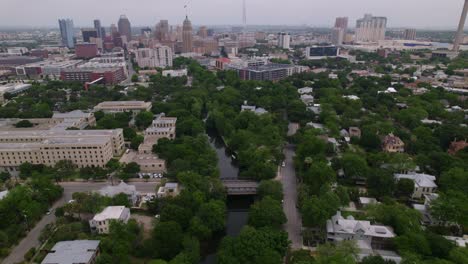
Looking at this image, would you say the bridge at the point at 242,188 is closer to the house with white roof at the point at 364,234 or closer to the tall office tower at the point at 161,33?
the house with white roof at the point at 364,234

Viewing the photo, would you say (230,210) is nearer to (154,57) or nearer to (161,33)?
(154,57)

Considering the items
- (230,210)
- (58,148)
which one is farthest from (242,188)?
(58,148)

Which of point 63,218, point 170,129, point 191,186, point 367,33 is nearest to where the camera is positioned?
point 63,218

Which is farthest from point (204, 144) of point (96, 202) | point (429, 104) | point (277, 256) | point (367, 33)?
point (367, 33)

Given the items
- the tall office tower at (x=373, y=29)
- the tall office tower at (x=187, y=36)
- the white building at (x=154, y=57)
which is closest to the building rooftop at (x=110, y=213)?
the white building at (x=154, y=57)

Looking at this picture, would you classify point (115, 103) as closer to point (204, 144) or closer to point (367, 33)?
point (204, 144)

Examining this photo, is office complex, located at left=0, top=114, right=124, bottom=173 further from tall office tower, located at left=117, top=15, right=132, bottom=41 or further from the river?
tall office tower, located at left=117, top=15, right=132, bottom=41
